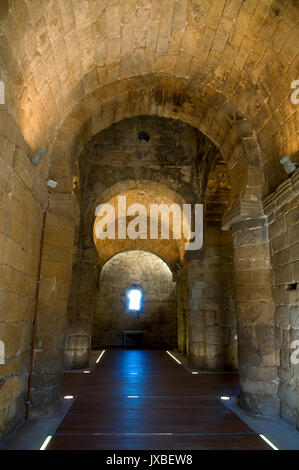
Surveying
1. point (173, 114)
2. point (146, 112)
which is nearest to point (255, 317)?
point (173, 114)

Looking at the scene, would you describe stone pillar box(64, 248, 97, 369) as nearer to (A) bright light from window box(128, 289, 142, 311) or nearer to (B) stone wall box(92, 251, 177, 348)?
(B) stone wall box(92, 251, 177, 348)

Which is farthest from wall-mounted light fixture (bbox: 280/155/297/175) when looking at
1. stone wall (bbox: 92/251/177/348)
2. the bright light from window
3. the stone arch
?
the bright light from window

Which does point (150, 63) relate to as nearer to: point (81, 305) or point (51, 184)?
point (51, 184)

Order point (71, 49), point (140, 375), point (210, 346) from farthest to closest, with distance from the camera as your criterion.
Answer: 1. point (210, 346)
2. point (140, 375)
3. point (71, 49)

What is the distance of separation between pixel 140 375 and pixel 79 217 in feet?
14.2

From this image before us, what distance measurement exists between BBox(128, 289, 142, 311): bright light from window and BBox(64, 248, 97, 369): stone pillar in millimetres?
6648

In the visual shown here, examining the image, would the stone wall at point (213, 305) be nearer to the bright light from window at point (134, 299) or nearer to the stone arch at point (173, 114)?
the stone arch at point (173, 114)

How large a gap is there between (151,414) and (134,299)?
1102 cm

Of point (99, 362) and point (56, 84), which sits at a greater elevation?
point (56, 84)

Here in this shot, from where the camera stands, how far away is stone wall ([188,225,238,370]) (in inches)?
316

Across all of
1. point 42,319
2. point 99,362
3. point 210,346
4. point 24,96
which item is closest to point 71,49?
point 24,96

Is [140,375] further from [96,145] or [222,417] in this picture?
[96,145]

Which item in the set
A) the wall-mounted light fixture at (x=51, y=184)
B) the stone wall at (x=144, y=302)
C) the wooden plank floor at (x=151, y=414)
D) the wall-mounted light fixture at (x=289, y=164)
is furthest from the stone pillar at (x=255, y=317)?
the stone wall at (x=144, y=302)

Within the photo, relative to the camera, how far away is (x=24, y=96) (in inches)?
128
